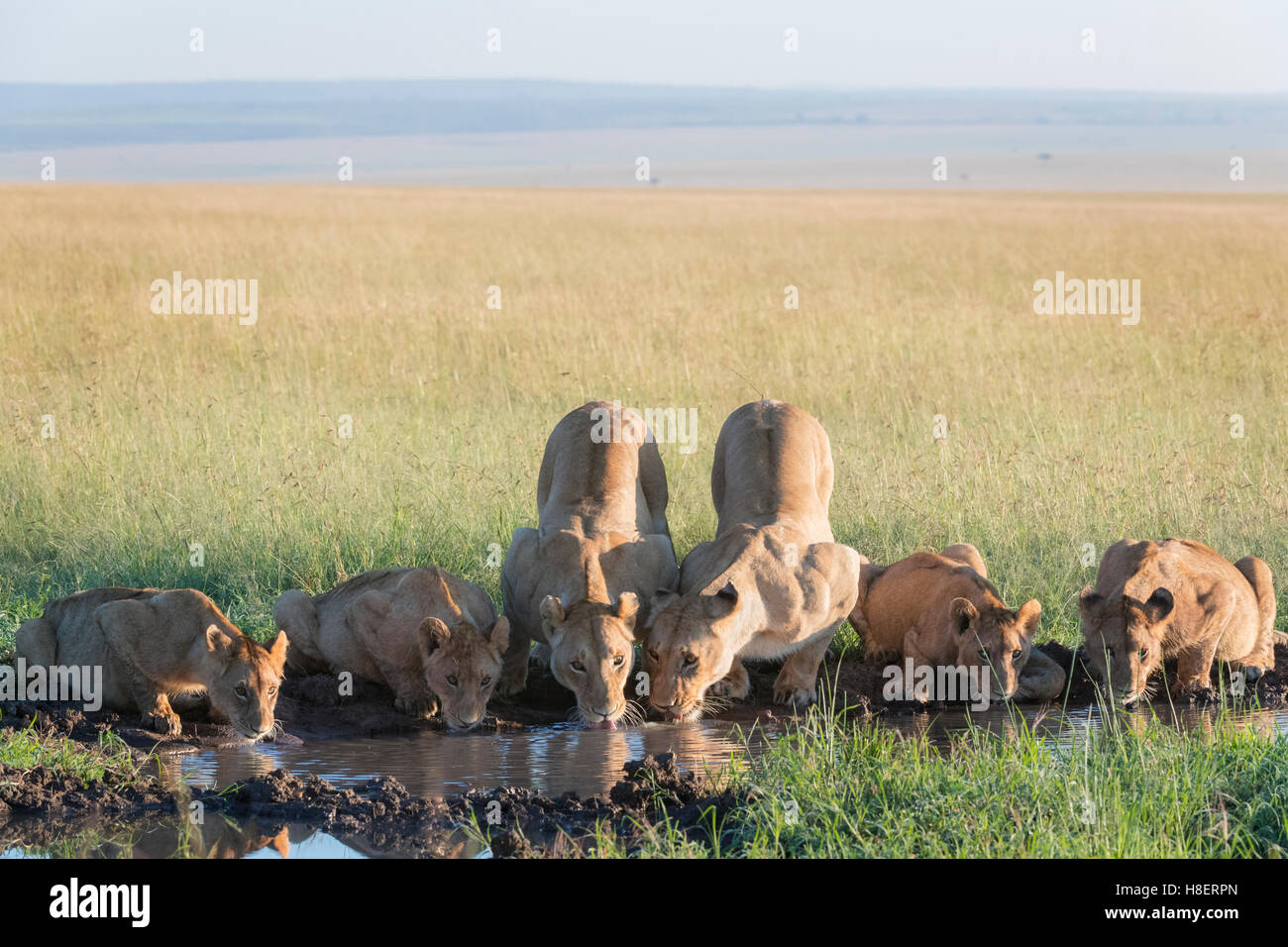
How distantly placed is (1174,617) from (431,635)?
13.3 feet

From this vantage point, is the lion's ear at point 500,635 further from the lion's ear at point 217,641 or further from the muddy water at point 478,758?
the lion's ear at point 217,641

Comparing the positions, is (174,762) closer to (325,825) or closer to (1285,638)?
(325,825)

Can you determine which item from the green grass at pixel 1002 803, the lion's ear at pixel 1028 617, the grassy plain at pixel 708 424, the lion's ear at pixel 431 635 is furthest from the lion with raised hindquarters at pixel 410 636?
the lion's ear at pixel 1028 617

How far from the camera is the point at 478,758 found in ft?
25.5

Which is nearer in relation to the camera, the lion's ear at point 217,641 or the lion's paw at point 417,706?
the lion's ear at point 217,641

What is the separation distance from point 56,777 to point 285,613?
7.44 feet

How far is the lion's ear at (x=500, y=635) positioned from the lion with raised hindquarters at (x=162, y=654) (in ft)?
3.49

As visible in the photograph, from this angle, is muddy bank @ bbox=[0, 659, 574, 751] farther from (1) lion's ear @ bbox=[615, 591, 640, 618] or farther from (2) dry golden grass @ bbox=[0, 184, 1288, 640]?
(2) dry golden grass @ bbox=[0, 184, 1288, 640]

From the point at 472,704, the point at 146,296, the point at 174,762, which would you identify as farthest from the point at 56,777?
the point at 146,296

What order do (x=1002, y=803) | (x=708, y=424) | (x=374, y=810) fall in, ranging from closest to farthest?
(x=1002, y=803) → (x=374, y=810) → (x=708, y=424)

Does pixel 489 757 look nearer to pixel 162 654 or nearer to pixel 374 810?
pixel 374 810

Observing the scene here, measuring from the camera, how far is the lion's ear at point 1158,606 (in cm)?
859

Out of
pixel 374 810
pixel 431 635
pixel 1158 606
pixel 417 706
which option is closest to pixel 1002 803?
pixel 374 810

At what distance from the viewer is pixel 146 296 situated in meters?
22.6
